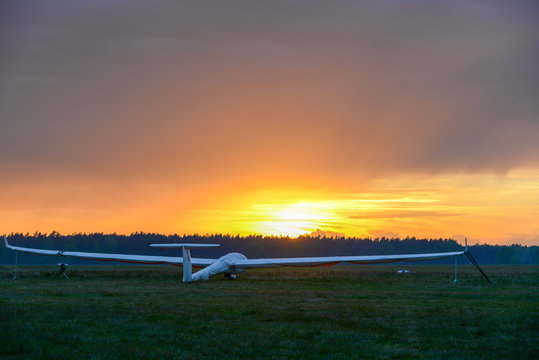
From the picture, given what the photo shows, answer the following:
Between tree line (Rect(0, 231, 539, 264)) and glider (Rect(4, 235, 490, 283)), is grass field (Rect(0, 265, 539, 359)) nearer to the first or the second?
glider (Rect(4, 235, 490, 283))

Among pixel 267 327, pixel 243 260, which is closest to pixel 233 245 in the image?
pixel 243 260

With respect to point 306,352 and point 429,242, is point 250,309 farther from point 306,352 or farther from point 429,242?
point 429,242

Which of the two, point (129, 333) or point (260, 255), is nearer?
point (129, 333)

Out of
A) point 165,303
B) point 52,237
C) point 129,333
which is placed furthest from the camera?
point 52,237

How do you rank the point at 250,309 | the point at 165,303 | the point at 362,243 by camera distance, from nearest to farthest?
1. the point at 250,309
2. the point at 165,303
3. the point at 362,243

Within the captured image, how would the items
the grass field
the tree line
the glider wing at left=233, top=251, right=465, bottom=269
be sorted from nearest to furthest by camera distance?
1. the grass field
2. the glider wing at left=233, top=251, right=465, bottom=269
3. the tree line

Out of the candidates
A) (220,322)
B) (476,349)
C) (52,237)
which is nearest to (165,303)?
(220,322)

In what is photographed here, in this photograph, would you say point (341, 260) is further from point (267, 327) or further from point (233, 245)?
point (233, 245)

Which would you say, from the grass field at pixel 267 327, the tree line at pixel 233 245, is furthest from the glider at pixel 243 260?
the tree line at pixel 233 245

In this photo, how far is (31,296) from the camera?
18.5 metres

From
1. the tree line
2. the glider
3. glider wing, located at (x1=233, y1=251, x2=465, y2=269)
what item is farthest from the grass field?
the tree line

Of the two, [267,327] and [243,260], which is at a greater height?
[243,260]

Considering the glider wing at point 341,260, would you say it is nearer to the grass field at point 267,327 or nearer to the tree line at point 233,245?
the grass field at point 267,327

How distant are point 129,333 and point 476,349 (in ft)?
21.5
